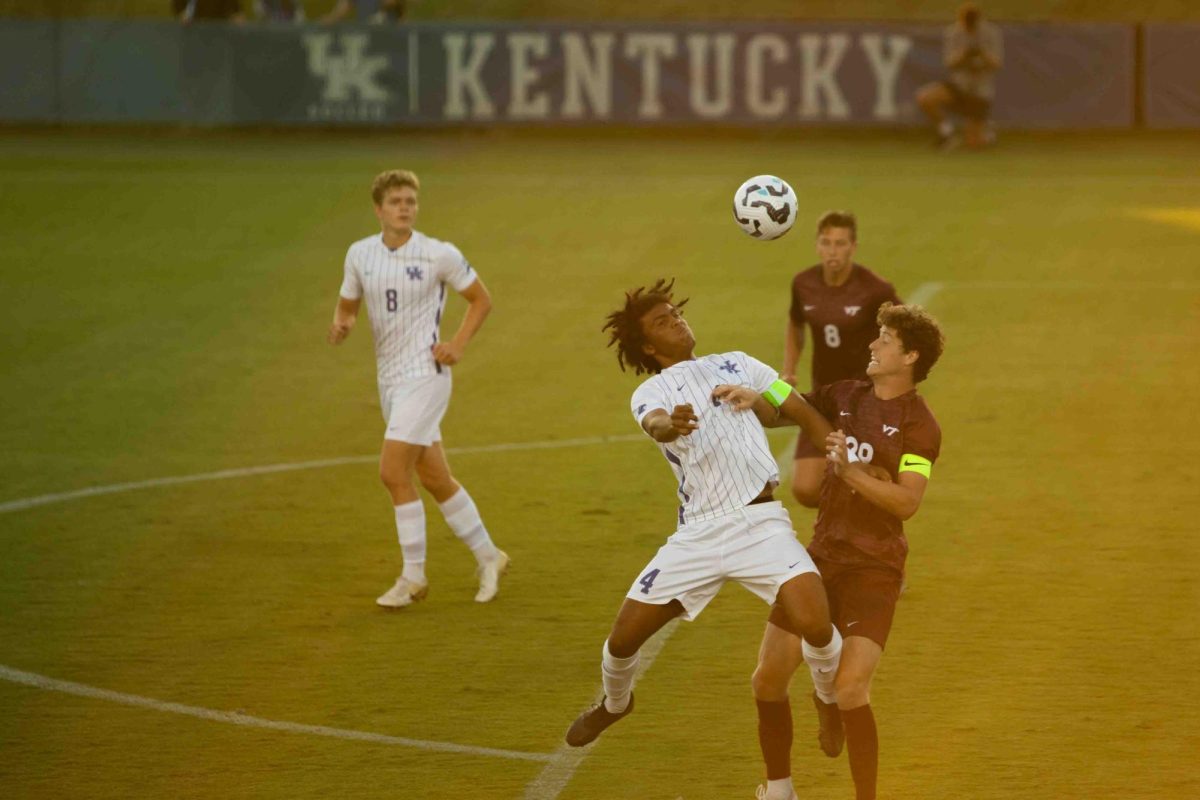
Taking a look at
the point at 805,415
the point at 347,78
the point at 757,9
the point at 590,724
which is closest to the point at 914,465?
the point at 805,415

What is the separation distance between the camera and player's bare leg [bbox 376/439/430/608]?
1036 cm

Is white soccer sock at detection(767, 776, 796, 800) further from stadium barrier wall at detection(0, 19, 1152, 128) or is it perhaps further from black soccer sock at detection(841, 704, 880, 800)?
stadium barrier wall at detection(0, 19, 1152, 128)

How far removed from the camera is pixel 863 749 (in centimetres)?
732

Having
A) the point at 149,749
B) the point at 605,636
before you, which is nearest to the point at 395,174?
the point at 605,636

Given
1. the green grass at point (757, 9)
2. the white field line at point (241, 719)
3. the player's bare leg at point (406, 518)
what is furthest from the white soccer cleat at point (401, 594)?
the green grass at point (757, 9)

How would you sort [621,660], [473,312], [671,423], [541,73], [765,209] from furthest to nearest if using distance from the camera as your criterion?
[541,73], [473,312], [765,209], [621,660], [671,423]

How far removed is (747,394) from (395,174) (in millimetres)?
3662

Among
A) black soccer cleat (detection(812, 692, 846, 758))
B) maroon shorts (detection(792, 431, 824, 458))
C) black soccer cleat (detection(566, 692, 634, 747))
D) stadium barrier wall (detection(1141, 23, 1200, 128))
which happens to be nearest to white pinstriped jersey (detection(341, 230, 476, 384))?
maroon shorts (detection(792, 431, 824, 458))

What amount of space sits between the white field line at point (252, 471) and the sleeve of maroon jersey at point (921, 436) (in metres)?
6.97

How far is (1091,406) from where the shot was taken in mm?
15438

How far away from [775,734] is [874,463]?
3.68 feet

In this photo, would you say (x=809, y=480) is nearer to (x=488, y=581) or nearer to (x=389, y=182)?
(x=488, y=581)

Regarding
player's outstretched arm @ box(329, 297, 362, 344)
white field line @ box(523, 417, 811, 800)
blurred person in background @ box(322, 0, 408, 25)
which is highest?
blurred person in background @ box(322, 0, 408, 25)

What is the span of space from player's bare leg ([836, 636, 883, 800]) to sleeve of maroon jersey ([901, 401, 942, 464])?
774 mm
